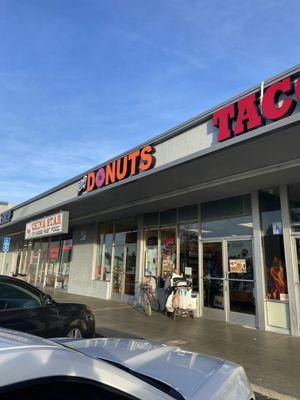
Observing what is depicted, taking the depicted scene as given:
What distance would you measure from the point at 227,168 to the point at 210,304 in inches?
185

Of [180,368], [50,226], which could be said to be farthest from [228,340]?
[50,226]

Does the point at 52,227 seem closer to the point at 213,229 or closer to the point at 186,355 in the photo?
the point at 213,229

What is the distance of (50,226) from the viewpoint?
15406 millimetres

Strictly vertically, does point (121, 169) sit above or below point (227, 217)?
above

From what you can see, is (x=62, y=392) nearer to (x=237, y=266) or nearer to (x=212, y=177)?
(x=212, y=177)

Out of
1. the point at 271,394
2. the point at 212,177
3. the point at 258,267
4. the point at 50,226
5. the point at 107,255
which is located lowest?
the point at 271,394

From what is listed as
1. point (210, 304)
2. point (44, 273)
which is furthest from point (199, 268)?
point (44, 273)

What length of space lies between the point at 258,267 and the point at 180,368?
311 inches

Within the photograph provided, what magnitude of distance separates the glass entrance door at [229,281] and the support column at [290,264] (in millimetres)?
1198

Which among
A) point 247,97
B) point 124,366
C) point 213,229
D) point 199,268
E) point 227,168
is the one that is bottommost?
point 124,366

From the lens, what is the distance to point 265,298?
32.6ft

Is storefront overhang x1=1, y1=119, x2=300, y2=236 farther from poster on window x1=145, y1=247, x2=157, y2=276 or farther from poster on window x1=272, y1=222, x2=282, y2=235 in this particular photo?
poster on window x1=145, y1=247, x2=157, y2=276

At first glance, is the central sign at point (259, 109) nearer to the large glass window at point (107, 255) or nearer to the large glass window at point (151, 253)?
the large glass window at point (151, 253)

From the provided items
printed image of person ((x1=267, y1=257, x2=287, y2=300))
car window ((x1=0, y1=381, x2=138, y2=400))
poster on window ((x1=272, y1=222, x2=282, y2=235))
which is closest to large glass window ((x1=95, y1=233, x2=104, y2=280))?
printed image of person ((x1=267, y1=257, x2=287, y2=300))
